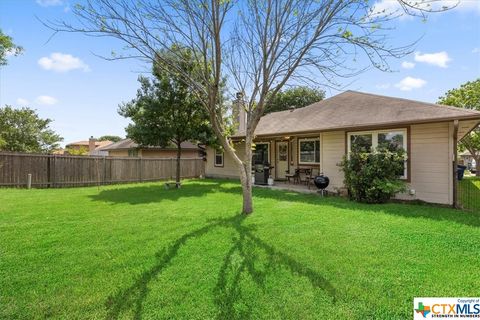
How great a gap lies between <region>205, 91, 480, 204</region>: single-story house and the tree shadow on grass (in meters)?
6.11

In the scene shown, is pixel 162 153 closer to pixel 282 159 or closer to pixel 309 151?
pixel 282 159

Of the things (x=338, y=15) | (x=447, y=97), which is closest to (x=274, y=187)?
(x=338, y=15)

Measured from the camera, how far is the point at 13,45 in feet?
40.7

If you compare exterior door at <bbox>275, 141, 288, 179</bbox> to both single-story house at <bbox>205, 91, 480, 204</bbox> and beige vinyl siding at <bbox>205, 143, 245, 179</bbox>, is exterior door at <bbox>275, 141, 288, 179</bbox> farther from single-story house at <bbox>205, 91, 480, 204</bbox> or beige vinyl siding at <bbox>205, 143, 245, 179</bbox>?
beige vinyl siding at <bbox>205, 143, 245, 179</bbox>

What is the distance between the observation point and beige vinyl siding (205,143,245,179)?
51.4 ft

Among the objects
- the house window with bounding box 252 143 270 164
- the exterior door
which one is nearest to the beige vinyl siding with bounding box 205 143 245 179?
the house window with bounding box 252 143 270 164

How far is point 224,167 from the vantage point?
16.5 meters

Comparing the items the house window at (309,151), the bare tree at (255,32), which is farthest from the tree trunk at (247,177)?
the house window at (309,151)

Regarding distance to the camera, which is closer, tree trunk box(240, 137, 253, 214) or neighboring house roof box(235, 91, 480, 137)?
tree trunk box(240, 137, 253, 214)

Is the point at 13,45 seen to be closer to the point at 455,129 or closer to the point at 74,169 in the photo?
the point at 74,169

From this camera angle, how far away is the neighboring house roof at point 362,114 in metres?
7.57

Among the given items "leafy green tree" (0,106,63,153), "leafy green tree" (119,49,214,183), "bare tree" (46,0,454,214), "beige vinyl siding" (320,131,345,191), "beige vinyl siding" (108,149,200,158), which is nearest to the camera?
"bare tree" (46,0,454,214)

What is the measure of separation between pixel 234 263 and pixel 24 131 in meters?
31.3

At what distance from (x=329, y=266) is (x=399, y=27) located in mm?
5027
